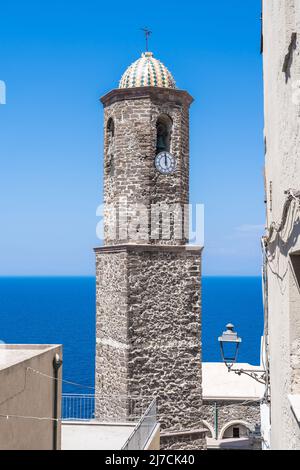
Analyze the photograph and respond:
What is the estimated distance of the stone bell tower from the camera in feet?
52.0

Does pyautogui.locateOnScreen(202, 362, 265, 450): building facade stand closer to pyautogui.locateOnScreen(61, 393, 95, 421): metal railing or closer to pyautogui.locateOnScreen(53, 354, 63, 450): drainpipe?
pyautogui.locateOnScreen(61, 393, 95, 421): metal railing

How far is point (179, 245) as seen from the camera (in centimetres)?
1658

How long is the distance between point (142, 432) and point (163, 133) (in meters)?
8.25

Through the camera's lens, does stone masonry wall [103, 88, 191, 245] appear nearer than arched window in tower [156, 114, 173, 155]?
Yes

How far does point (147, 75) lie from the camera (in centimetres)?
1669

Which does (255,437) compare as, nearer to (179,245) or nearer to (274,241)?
(179,245)

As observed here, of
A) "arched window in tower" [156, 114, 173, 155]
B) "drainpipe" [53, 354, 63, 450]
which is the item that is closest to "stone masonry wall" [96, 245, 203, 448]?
"arched window in tower" [156, 114, 173, 155]

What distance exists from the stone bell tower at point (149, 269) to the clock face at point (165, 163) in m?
0.03

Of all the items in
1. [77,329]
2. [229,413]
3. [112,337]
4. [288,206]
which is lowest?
[77,329]

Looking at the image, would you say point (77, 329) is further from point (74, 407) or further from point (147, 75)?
point (147, 75)

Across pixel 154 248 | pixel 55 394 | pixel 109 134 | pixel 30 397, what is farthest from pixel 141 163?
pixel 30 397

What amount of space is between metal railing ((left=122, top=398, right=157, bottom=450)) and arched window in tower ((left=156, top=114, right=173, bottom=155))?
6645 millimetres
